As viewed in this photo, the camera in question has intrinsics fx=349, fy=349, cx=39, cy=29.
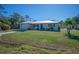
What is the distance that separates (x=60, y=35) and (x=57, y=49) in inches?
12.5

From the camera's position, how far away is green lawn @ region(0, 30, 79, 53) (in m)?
7.55

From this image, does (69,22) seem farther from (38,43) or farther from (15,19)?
(15,19)

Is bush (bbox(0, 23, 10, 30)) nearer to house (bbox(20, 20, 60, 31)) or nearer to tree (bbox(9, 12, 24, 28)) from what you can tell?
tree (bbox(9, 12, 24, 28))

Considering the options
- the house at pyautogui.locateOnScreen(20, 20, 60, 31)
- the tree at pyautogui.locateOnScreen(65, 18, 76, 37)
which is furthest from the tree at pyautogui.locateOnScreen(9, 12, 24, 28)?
the tree at pyautogui.locateOnScreen(65, 18, 76, 37)

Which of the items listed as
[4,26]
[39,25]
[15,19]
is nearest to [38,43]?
[39,25]

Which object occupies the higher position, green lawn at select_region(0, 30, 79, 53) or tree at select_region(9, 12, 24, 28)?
tree at select_region(9, 12, 24, 28)

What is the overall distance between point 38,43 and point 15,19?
73 centimetres

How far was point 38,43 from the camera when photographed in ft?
25.0

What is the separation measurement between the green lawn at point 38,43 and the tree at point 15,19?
20 cm

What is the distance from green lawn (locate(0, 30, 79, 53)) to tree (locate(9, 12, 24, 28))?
0.66 feet

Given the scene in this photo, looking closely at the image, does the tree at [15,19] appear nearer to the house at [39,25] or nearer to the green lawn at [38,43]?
the house at [39,25]

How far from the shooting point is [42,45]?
24.9 feet
